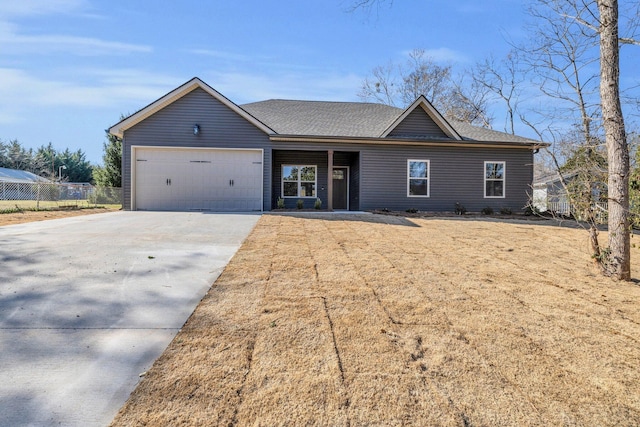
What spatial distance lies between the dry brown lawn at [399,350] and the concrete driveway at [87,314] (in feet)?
0.70

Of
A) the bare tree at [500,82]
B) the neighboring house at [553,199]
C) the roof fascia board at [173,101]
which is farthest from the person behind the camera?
the bare tree at [500,82]

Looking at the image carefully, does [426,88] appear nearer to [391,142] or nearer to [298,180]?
[391,142]

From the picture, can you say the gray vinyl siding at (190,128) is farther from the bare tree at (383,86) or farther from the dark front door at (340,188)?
the bare tree at (383,86)

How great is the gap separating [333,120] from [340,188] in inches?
124

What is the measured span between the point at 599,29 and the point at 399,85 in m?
25.0

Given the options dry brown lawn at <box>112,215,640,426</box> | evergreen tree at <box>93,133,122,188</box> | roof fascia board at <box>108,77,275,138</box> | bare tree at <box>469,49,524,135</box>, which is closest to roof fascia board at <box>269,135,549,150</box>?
roof fascia board at <box>108,77,275,138</box>

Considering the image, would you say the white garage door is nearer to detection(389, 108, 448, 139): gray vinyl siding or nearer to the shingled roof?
the shingled roof

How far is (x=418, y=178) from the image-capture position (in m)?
14.1

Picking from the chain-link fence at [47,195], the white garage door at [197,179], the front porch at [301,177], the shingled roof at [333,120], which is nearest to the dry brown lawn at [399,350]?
the white garage door at [197,179]

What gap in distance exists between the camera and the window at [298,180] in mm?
15180

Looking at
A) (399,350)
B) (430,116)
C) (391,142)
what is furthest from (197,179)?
(399,350)

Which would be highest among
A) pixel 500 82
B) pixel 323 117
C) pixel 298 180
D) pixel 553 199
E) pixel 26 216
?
pixel 500 82

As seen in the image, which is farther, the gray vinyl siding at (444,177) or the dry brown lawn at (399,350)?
the gray vinyl siding at (444,177)

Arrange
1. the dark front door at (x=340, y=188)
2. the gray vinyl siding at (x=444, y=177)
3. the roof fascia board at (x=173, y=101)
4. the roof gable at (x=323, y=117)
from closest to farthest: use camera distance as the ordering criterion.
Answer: the roof fascia board at (x=173, y=101), the roof gable at (x=323, y=117), the gray vinyl siding at (x=444, y=177), the dark front door at (x=340, y=188)
